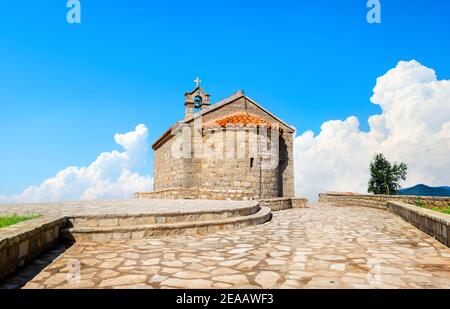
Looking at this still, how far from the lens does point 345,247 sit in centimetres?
511

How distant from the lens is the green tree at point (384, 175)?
30.8 metres

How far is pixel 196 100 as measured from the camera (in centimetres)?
2005

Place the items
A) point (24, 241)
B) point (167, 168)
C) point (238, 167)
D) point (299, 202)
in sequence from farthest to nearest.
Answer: point (167, 168) → point (299, 202) → point (238, 167) → point (24, 241)

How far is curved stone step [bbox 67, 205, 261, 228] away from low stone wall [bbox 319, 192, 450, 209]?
9.29 meters

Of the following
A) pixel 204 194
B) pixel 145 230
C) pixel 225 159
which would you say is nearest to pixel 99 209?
pixel 145 230

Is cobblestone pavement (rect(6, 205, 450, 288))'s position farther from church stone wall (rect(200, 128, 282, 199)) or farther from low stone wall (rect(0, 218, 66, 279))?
church stone wall (rect(200, 128, 282, 199))

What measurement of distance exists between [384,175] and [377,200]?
17.2 metres

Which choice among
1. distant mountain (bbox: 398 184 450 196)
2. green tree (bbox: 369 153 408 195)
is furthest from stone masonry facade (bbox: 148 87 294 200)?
distant mountain (bbox: 398 184 450 196)

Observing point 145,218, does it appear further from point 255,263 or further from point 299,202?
point 299,202

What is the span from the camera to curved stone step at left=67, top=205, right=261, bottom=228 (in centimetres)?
552
